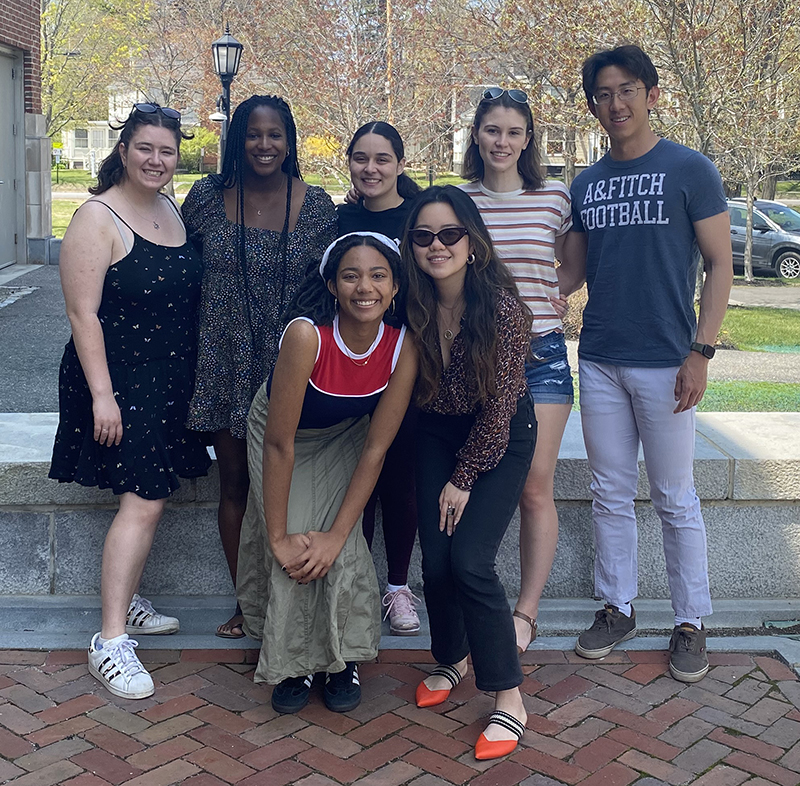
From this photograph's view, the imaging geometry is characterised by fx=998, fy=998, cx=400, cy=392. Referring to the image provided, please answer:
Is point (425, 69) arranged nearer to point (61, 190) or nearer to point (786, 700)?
point (786, 700)

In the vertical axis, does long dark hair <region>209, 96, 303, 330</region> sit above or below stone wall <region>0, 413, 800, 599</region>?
above

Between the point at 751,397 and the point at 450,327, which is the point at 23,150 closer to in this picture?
the point at 751,397

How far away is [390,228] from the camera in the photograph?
3834mm

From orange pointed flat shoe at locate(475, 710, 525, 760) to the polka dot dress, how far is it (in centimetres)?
142

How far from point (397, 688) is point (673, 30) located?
391 inches

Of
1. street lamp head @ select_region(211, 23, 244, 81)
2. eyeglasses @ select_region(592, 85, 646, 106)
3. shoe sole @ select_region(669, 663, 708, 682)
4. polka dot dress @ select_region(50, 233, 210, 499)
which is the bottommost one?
shoe sole @ select_region(669, 663, 708, 682)

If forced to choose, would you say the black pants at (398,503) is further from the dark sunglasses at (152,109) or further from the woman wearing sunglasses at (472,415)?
the dark sunglasses at (152,109)

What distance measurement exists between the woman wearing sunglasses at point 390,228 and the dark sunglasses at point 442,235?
44 centimetres

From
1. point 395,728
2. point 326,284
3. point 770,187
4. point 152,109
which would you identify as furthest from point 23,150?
point 770,187

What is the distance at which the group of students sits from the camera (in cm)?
329

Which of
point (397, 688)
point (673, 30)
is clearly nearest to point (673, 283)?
point (397, 688)

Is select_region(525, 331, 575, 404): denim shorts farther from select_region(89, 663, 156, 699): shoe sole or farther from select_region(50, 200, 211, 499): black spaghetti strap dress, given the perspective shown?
select_region(89, 663, 156, 699): shoe sole

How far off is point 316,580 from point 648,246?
1.65 metres

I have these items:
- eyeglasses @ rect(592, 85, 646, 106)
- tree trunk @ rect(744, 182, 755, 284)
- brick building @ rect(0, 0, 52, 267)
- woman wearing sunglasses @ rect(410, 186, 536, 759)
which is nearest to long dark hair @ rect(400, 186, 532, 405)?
woman wearing sunglasses @ rect(410, 186, 536, 759)
